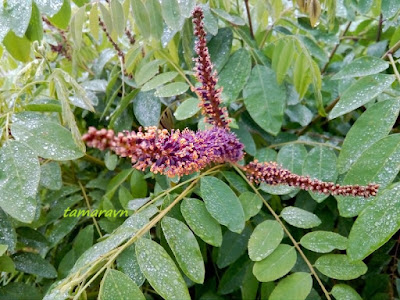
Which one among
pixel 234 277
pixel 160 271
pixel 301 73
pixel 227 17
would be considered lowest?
pixel 234 277

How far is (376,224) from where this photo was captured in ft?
1.61

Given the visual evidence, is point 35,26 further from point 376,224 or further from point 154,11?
point 376,224

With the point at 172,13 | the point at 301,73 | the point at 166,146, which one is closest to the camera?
the point at 166,146

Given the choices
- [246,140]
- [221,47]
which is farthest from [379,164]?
[221,47]

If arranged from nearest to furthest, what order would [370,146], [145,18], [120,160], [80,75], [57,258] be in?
1. [370,146]
2. [145,18]
3. [57,258]
4. [120,160]
5. [80,75]

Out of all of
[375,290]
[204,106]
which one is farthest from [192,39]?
[375,290]

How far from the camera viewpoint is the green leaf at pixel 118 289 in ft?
1.63

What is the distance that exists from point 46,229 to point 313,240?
0.57m

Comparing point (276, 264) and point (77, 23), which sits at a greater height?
point (77, 23)

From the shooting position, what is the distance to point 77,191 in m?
0.92

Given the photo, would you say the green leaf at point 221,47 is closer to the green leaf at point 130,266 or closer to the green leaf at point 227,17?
the green leaf at point 227,17

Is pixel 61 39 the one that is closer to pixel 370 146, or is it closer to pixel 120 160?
pixel 120 160

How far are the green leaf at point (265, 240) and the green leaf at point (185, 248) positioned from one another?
9cm

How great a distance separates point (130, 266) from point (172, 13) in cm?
42
